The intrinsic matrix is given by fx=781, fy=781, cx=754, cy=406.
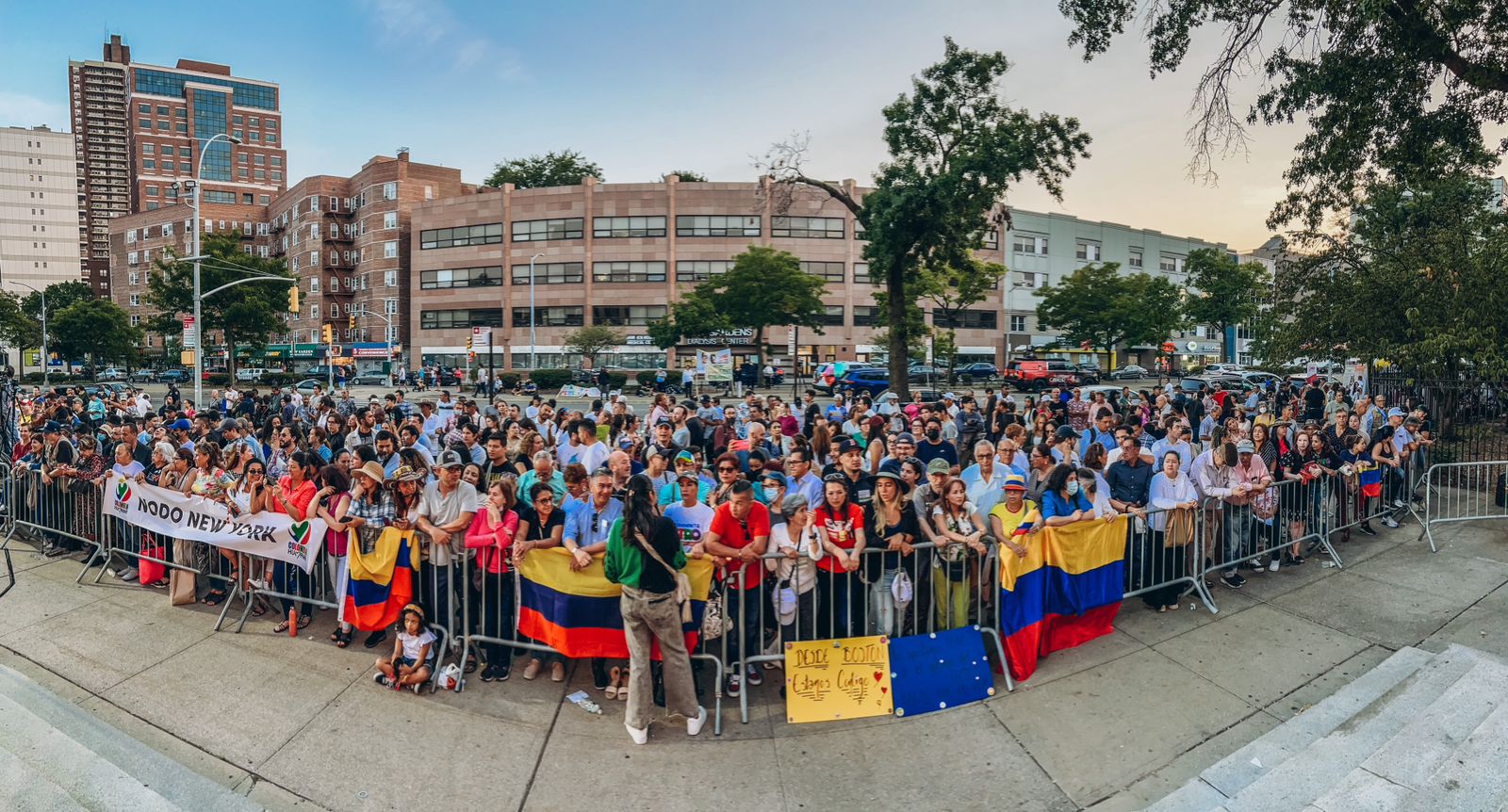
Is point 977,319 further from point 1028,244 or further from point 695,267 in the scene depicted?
point 695,267

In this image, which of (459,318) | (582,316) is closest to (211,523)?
(582,316)

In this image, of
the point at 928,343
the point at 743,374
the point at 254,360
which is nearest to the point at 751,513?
the point at 743,374

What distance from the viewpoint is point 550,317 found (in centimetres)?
6894

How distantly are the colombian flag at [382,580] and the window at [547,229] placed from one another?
2541 inches

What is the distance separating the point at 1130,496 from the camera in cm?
761

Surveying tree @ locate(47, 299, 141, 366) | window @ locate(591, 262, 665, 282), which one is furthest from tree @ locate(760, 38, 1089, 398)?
tree @ locate(47, 299, 141, 366)

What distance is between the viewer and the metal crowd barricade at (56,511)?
919 centimetres

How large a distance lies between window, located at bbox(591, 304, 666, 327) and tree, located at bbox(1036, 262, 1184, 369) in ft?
108

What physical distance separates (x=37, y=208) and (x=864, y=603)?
571 feet

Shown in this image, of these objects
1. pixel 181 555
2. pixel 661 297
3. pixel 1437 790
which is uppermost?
pixel 661 297

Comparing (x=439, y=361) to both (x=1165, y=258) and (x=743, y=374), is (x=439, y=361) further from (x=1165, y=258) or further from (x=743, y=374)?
(x=1165, y=258)

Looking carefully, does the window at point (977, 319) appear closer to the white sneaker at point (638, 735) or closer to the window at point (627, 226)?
the window at point (627, 226)

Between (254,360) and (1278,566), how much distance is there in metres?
94.2

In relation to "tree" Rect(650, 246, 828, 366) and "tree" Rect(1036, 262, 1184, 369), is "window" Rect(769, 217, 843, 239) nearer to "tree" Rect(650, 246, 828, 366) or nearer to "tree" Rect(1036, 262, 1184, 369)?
"tree" Rect(1036, 262, 1184, 369)
